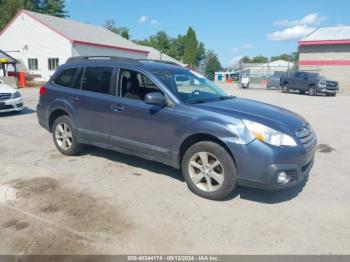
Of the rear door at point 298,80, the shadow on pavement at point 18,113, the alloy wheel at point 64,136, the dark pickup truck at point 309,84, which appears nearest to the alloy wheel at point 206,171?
the alloy wheel at point 64,136

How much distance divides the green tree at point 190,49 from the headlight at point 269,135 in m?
81.1

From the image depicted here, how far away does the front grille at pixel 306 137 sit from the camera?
4.41 meters

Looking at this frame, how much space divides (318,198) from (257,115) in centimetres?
143

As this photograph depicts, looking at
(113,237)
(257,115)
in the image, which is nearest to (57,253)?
(113,237)

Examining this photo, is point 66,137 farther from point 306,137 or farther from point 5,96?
point 5,96

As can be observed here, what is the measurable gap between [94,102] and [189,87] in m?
1.60

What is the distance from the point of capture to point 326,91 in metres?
25.3

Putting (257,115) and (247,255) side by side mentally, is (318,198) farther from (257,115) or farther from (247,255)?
(247,255)

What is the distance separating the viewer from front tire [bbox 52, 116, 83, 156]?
614 centimetres

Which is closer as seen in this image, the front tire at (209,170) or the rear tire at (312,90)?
the front tire at (209,170)

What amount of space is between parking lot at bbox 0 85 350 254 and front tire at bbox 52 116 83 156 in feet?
0.67

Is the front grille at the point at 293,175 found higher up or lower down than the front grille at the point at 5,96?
lower down

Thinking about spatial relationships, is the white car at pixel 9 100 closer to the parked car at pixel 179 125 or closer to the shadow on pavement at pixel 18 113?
the shadow on pavement at pixel 18 113

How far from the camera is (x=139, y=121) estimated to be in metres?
5.08
